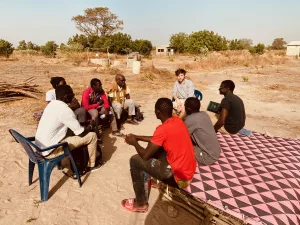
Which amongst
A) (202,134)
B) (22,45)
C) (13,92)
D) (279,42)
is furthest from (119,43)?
(279,42)

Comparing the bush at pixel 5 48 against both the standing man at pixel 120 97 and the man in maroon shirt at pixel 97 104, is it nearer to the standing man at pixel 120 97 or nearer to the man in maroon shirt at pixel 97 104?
the standing man at pixel 120 97

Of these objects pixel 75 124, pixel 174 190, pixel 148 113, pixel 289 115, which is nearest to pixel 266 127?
pixel 289 115

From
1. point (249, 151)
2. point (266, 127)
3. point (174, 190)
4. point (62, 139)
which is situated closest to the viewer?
point (174, 190)

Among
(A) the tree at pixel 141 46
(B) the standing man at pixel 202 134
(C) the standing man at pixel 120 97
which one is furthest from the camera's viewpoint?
(A) the tree at pixel 141 46

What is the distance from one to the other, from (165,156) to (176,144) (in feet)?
1.45

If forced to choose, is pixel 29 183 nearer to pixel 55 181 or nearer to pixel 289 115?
pixel 55 181

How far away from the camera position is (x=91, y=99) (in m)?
5.72

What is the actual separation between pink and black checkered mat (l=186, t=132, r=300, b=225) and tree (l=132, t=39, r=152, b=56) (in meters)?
41.8

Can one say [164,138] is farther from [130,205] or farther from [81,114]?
[81,114]

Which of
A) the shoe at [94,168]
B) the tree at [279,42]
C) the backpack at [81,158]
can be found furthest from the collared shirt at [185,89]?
the tree at [279,42]

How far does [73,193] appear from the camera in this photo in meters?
3.78

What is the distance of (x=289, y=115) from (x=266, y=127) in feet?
6.63

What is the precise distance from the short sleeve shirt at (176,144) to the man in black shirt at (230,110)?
2006 mm

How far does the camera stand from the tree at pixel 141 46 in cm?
4478
